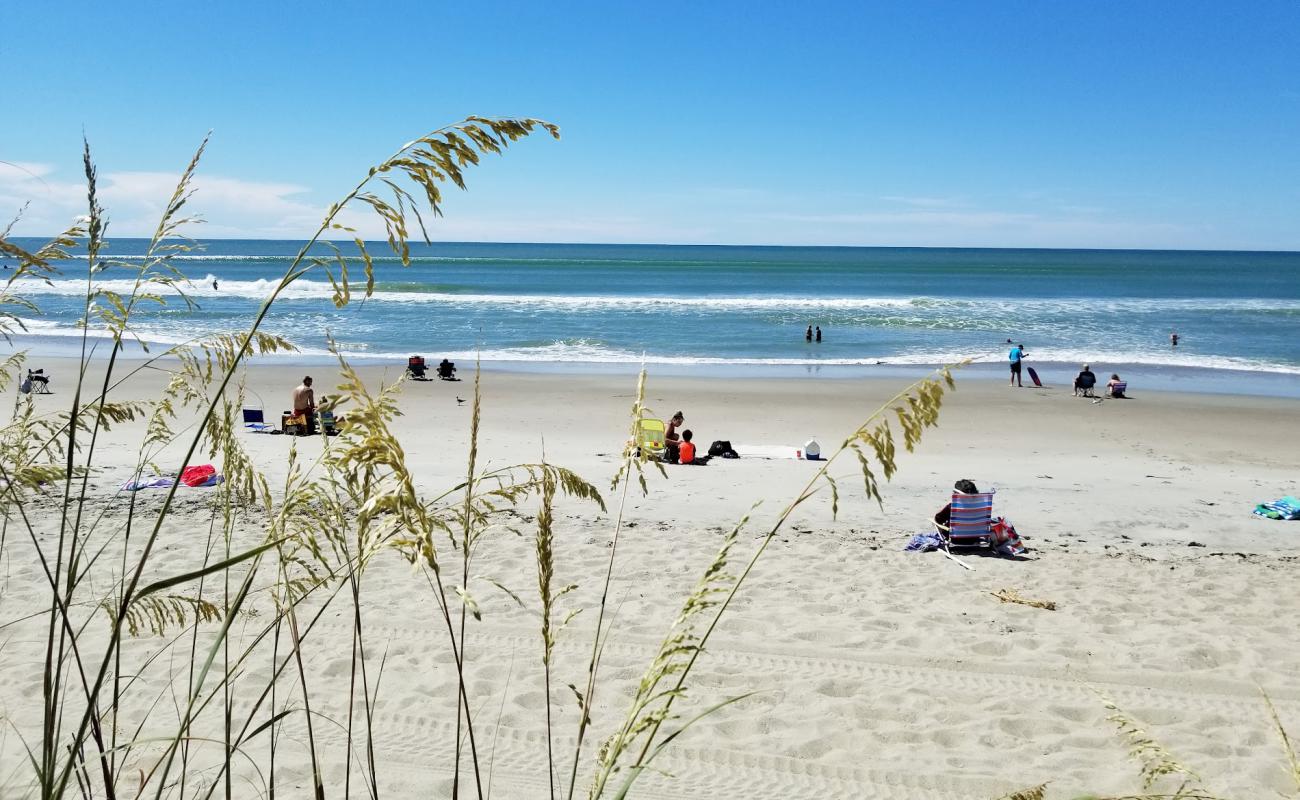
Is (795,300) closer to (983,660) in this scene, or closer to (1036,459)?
(1036,459)

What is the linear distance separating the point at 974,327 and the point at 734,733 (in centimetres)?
3772

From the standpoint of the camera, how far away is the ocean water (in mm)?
28953

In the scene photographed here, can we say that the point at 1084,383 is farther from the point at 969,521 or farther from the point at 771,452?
the point at 969,521

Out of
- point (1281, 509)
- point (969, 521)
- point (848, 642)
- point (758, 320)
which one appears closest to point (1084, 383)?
point (1281, 509)

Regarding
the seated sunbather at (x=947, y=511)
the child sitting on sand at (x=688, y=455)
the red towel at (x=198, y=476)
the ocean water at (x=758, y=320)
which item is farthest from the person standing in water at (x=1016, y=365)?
the red towel at (x=198, y=476)

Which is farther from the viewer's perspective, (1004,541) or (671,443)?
(671,443)

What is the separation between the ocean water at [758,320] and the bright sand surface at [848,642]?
642cm

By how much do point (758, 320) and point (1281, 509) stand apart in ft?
99.3

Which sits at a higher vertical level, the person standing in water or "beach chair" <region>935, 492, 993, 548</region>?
the person standing in water

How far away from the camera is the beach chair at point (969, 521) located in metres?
8.58

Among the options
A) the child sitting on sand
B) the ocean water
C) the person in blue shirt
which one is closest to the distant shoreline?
the person in blue shirt

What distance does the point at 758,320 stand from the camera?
40000mm

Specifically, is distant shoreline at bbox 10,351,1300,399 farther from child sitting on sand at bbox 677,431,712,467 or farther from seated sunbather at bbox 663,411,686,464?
child sitting on sand at bbox 677,431,712,467

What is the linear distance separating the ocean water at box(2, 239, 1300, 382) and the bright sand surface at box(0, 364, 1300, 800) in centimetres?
642
